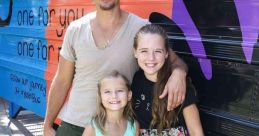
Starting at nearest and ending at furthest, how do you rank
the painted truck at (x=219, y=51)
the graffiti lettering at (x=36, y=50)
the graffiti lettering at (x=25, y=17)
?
the painted truck at (x=219, y=51) → the graffiti lettering at (x=36, y=50) → the graffiti lettering at (x=25, y=17)

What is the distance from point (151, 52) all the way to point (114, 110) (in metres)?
0.35

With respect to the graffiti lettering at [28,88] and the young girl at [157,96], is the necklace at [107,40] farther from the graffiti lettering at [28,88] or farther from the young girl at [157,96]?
the graffiti lettering at [28,88]

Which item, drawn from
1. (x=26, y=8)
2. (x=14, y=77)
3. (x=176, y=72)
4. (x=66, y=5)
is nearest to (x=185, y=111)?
(x=176, y=72)

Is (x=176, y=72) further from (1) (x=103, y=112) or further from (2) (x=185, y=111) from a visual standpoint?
(1) (x=103, y=112)

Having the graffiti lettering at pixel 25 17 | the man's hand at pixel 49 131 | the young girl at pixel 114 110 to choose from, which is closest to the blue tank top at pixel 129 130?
the young girl at pixel 114 110

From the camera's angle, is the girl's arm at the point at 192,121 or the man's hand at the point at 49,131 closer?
the girl's arm at the point at 192,121

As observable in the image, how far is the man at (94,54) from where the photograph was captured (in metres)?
2.04

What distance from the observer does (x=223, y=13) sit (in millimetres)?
1808

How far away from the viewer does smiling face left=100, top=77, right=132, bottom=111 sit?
1.92 metres

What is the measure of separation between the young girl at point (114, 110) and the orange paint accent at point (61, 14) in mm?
553

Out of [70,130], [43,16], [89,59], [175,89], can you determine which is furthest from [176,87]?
[43,16]

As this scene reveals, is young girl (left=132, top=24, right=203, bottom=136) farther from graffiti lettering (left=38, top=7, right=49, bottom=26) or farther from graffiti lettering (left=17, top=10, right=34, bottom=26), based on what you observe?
graffiti lettering (left=17, top=10, right=34, bottom=26)

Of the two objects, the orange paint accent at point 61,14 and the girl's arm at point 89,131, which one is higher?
the orange paint accent at point 61,14

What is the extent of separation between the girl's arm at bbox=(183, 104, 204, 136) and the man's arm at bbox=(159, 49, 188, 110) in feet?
0.16
